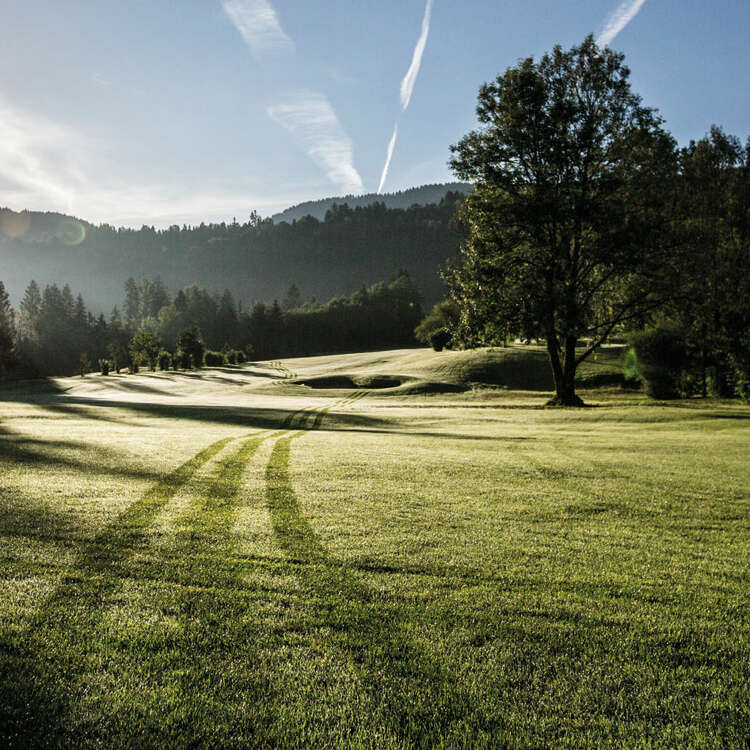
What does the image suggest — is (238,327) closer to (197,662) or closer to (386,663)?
(197,662)

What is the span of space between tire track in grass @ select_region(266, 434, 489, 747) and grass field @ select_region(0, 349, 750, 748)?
0.6 inches

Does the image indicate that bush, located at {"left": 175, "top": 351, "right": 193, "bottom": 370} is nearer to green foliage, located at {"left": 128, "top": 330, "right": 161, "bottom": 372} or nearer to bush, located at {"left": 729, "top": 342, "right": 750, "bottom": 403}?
green foliage, located at {"left": 128, "top": 330, "right": 161, "bottom": 372}

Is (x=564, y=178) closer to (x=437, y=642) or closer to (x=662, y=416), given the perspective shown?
(x=662, y=416)

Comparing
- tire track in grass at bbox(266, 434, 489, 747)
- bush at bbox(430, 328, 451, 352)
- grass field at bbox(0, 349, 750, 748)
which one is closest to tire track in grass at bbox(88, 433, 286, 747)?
grass field at bbox(0, 349, 750, 748)

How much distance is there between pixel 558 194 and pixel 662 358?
15398 millimetres

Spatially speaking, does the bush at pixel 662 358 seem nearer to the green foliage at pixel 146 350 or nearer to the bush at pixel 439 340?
the bush at pixel 439 340

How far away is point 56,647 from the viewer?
3.01 metres

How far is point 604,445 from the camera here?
45.9 feet

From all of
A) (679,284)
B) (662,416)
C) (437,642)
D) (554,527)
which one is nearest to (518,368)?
(679,284)

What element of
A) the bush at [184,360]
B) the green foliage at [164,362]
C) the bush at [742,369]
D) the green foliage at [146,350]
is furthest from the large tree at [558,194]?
the green foliage at [146,350]

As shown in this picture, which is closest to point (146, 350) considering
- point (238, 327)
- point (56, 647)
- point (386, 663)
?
point (238, 327)

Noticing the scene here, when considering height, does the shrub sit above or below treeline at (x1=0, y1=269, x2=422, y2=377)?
below

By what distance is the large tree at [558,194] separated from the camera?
85.4 ft

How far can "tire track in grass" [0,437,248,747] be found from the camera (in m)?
2.41
